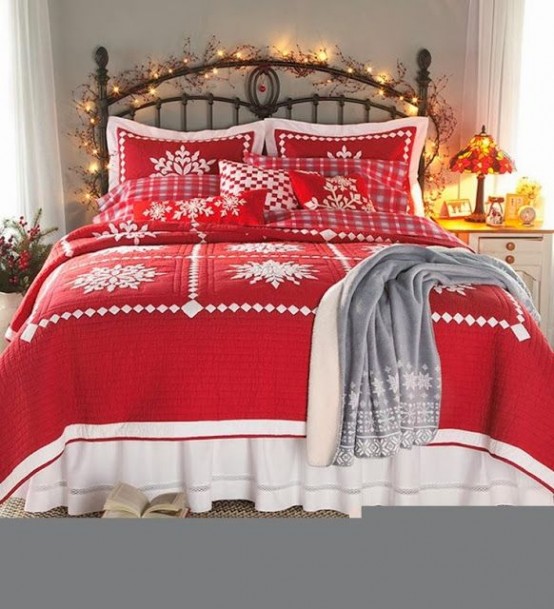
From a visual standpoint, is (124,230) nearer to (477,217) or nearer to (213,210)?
(213,210)

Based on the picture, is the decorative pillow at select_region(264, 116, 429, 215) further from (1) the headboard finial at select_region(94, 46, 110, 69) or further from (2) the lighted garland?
(1) the headboard finial at select_region(94, 46, 110, 69)

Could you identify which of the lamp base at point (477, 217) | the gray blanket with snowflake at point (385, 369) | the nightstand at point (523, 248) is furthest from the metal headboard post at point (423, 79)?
the gray blanket with snowflake at point (385, 369)

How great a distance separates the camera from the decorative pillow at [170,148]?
4215 mm

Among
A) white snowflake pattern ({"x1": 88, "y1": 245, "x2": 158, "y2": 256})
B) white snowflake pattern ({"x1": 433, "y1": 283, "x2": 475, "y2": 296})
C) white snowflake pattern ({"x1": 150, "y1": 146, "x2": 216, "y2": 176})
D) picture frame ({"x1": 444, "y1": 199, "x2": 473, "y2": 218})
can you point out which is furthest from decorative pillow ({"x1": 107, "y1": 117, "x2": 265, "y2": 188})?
white snowflake pattern ({"x1": 433, "y1": 283, "x2": 475, "y2": 296})

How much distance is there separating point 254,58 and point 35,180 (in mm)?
1310

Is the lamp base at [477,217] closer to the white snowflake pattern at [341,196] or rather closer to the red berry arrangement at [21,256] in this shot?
the white snowflake pattern at [341,196]

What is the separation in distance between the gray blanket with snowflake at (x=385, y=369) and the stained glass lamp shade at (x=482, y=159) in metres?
1.96

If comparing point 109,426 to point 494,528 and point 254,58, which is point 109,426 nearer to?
point 494,528

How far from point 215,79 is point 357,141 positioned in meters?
0.86

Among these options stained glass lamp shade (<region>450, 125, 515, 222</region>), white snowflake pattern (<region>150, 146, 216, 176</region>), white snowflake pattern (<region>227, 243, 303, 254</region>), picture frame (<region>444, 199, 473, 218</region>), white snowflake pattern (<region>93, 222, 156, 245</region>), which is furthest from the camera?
picture frame (<region>444, 199, 473, 218</region>)

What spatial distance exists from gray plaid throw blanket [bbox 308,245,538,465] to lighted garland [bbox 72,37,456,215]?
230cm

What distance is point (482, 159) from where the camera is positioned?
171 inches

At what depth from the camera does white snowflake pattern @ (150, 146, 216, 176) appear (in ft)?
13.8

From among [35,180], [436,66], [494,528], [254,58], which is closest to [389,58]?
[436,66]
